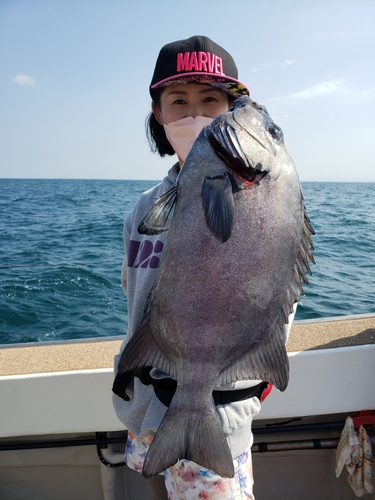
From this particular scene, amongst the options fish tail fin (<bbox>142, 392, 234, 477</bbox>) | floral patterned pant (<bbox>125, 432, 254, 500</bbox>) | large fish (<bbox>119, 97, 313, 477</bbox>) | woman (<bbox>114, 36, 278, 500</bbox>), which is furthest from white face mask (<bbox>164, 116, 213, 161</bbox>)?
floral patterned pant (<bbox>125, 432, 254, 500</bbox>)

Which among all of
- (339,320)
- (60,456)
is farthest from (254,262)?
(60,456)

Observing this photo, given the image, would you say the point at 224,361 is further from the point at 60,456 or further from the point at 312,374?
the point at 60,456

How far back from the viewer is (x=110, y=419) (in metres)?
2.48

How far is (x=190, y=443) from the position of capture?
1243mm

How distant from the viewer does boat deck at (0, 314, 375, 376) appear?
8.55 feet

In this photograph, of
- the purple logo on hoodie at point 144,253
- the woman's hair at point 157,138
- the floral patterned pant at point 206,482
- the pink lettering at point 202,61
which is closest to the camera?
the floral patterned pant at point 206,482

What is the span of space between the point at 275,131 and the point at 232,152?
21cm

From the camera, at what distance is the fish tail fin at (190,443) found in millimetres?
1212

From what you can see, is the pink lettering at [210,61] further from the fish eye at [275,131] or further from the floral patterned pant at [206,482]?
the floral patterned pant at [206,482]

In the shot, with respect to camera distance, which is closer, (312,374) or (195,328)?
(195,328)

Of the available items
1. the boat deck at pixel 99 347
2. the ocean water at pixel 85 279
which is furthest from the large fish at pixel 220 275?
the ocean water at pixel 85 279

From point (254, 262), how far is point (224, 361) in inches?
13.2

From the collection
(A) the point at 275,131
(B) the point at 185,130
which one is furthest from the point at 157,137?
(A) the point at 275,131

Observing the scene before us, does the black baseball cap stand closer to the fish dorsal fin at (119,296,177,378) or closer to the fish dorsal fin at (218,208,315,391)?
the fish dorsal fin at (218,208,315,391)
